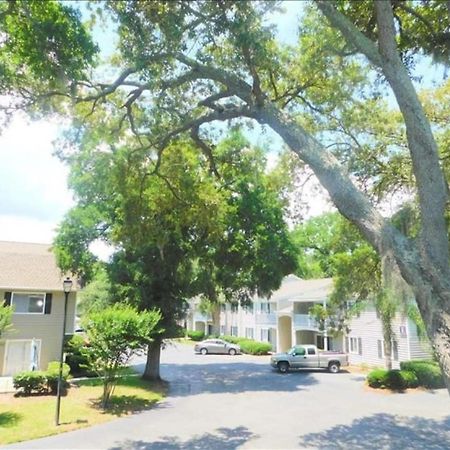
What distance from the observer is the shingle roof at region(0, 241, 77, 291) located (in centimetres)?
2536

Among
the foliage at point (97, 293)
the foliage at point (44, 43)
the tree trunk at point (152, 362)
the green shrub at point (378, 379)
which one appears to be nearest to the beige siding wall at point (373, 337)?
the green shrub at point (378, 379)

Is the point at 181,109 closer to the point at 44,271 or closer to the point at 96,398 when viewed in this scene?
the point at 96,398

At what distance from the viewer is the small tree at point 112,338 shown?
53.9 ft

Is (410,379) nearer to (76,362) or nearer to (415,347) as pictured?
(415,347)

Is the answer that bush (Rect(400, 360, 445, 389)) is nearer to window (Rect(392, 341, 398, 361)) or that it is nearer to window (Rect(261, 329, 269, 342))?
window (Rect(392, 341, 398, 361))

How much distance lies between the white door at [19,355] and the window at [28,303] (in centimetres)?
173

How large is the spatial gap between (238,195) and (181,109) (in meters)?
11.8

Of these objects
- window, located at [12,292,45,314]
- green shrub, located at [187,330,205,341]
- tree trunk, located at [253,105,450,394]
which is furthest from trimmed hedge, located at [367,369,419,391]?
green shrub, located at [187,330,205,341]

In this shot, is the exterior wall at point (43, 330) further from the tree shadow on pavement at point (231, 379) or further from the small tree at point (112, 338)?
the small tree at point (112, 338)

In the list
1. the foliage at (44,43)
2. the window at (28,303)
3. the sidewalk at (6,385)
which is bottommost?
the sidewalk at (6,385)

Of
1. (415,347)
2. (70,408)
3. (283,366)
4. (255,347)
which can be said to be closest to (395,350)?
(415,347)

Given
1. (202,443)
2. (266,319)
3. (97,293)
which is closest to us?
(202,443)

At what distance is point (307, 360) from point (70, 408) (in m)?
17.6

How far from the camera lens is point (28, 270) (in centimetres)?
2706
